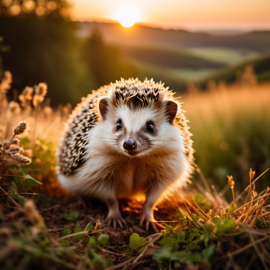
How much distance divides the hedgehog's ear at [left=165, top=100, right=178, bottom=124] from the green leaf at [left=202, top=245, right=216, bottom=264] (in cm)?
159

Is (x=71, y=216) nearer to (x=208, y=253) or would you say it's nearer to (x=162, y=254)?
(x=162, y=254)

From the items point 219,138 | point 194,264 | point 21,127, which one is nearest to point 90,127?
point 21,127

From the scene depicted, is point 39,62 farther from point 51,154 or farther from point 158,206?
point 158,206

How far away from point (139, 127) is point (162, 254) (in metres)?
1.30

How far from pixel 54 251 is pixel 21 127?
117cm

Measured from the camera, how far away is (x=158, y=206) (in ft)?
12.8

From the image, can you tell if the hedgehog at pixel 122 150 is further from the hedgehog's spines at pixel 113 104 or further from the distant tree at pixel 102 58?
the distant tree at pixel 102 58

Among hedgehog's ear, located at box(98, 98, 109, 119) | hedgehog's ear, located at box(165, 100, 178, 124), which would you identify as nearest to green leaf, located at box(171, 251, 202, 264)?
hedgehog's ear, located at box(165, 100, 178, 124)

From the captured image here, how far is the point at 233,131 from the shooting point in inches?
328

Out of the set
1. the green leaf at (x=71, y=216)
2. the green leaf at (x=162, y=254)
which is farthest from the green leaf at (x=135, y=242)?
the green leaf at (x=71, y=216)

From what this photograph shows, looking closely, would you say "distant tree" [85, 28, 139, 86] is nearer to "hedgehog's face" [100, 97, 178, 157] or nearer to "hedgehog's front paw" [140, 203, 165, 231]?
"hedgehog's face" [100, 97, 178, 157]

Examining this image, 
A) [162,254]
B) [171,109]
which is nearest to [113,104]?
[171,109]

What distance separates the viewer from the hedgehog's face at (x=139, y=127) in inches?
110

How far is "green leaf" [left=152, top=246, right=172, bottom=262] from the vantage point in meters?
2.12
